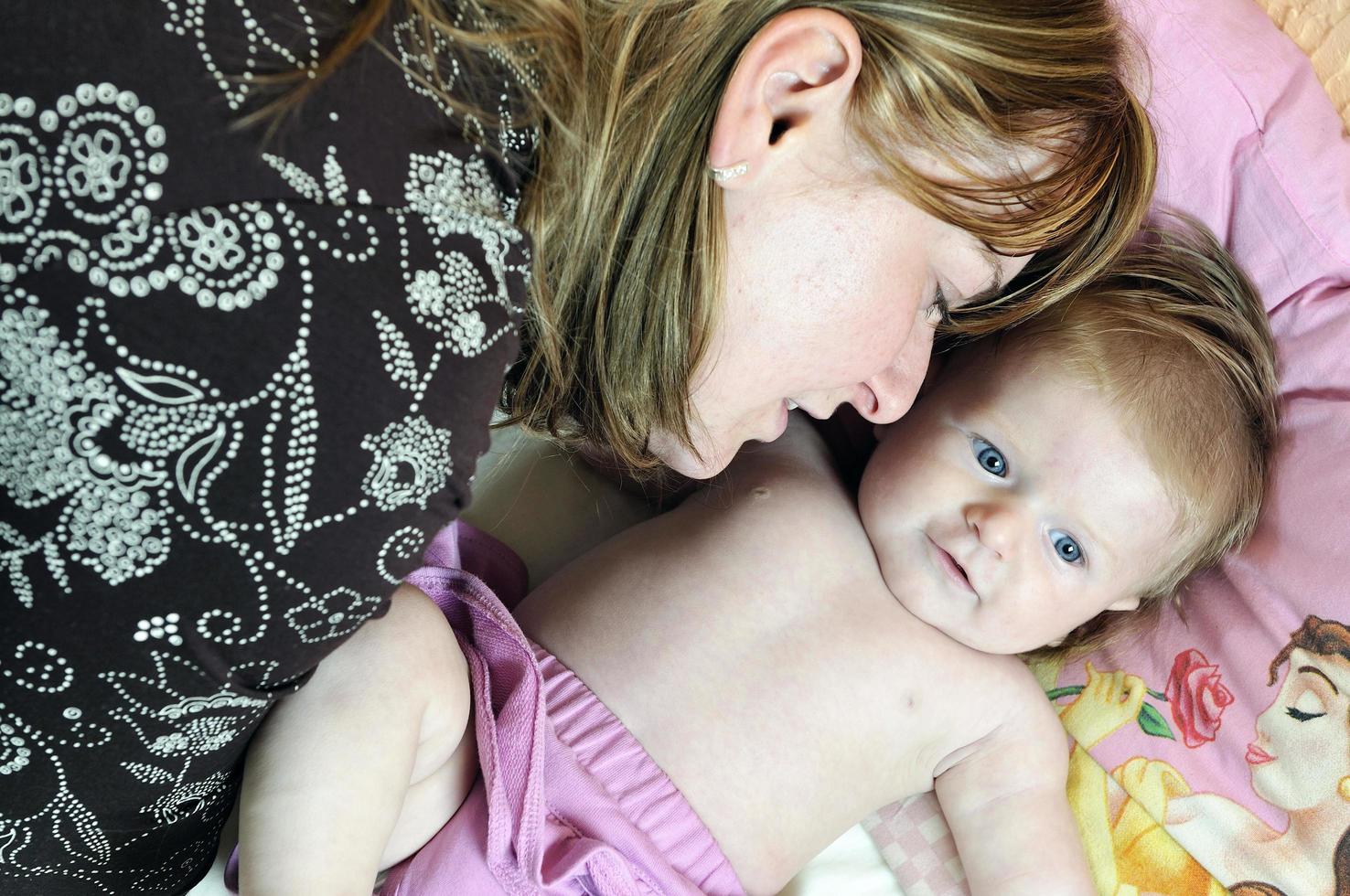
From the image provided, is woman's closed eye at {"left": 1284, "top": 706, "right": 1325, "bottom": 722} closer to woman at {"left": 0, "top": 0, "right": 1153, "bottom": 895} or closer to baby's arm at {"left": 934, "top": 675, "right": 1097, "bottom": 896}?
baby's arm at {"left": 934, "top": 675, "right": 1097, "bottom": 896}

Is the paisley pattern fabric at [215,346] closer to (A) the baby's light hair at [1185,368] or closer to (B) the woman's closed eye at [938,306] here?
(B) the woman's closed eye at [938,306]

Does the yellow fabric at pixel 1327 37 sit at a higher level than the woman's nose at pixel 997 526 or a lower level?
higher

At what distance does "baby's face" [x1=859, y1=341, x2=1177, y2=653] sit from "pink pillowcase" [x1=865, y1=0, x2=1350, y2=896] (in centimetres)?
10

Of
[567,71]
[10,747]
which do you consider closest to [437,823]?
[10,747]

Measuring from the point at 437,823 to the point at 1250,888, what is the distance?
786 millimetres

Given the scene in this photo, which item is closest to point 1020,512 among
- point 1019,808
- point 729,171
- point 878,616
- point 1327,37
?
point 878,616

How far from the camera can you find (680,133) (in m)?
0.71

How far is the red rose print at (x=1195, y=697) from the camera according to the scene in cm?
108

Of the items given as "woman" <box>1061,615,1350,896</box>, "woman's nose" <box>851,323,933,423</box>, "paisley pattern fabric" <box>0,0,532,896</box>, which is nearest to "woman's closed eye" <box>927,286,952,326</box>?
"woman's nose" <box>851,323,933,423</box>

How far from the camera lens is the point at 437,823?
0.96 m

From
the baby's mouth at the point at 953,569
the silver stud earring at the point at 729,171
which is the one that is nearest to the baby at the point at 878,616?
the baby's mouth at the point at 953,569

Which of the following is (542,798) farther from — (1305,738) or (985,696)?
(1305,738)

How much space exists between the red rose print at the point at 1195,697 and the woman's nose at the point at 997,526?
0.81ft

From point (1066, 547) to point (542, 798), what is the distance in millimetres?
590
